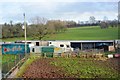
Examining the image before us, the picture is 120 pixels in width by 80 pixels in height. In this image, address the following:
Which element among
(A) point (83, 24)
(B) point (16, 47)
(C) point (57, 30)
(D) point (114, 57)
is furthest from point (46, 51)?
(A) point (83, 24)

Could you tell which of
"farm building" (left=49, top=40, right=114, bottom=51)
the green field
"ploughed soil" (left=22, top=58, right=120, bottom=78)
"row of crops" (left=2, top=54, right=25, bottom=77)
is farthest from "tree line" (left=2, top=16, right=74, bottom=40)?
"ploughed soil" (left=22, top=58, right=120, bottom=78)

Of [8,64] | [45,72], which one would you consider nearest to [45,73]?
[45,72]

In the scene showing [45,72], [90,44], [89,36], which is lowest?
[45,72]

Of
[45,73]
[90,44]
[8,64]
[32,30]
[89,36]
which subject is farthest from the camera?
[89,36]

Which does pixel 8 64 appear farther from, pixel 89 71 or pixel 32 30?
pixel 32 30

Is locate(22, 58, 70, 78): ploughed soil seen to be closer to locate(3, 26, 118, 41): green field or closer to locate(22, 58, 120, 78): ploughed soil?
locate(22, 58, 120, 78): ploughed soil

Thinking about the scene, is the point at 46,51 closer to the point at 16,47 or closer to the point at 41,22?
the point at 16,47

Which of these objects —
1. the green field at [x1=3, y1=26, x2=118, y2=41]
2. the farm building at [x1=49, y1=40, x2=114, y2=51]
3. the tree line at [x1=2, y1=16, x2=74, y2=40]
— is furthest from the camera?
the green field at [x1=3, y1=26, x2=118, y2=41]

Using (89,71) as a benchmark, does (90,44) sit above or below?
above

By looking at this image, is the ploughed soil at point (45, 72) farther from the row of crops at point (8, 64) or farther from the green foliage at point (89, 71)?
the row of crops at point (8, 64)

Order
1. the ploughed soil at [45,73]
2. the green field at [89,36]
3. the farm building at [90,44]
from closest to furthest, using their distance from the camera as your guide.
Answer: the ploughed soil at [45,73]
the farm building at [90,44]
the green field at [89,36]

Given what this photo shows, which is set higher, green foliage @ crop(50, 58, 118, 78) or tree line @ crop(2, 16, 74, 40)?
tree line @ crop(2, 16, 74, 40)

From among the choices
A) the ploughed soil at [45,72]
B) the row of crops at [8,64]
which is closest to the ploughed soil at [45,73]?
the ploughed soil at [45,72]

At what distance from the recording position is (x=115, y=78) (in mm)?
8688
